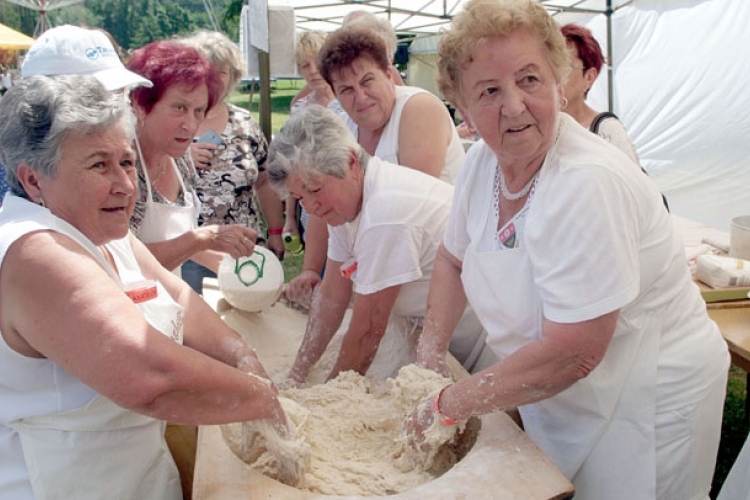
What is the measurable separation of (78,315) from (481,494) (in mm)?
904

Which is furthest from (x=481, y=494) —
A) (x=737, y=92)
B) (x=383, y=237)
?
(x=737, y=92)

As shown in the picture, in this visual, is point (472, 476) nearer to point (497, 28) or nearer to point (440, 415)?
point (440, 415)

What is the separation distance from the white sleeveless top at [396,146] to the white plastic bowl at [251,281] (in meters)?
0.67

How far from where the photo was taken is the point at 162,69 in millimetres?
2365

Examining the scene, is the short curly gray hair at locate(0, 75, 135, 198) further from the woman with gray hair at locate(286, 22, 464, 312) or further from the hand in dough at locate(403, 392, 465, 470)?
the woman with gray hair at locate(286, 22, 464, 312)

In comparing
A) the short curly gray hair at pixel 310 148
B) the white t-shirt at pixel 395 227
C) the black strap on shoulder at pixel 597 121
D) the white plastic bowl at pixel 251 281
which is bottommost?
the white plastic bowl at pixel 251 281

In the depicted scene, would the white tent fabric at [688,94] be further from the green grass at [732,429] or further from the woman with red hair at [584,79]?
the woman with red hair at [584,79]

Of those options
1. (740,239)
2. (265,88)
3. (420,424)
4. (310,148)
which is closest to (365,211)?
(310,148)

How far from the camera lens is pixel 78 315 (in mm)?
1217

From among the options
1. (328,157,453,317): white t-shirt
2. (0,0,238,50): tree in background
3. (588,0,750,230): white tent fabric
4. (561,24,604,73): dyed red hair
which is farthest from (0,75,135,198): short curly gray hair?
(0,0,238,50): tree in background

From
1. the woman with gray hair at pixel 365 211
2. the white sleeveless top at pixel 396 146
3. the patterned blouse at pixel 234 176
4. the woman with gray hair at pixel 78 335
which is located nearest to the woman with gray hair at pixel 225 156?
the patterned blouse at pixel 234 176

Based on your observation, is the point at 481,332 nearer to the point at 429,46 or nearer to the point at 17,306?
the point at 17,306

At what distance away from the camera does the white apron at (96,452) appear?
4.56 feet

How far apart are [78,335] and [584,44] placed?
2.66m
